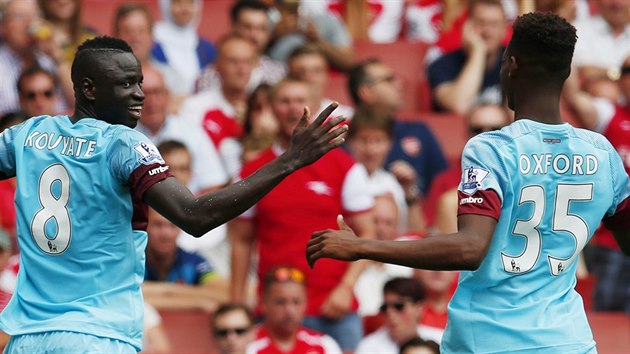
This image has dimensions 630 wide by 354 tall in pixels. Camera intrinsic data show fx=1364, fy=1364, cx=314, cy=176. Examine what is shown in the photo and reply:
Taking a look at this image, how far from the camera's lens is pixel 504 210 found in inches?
207

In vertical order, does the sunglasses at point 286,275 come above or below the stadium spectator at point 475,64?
below

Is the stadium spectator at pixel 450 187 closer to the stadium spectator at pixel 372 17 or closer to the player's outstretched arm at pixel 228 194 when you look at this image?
the stadium spectator at pixel 372 17

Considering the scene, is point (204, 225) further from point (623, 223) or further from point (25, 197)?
Answer: point (623, 223)

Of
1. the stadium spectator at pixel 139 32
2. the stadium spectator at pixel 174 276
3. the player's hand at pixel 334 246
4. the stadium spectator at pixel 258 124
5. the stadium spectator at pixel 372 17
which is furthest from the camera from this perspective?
the stadium spectator at pixel 372 17

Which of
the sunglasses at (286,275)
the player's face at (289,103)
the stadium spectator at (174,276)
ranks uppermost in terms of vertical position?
the player's face at (289,103)

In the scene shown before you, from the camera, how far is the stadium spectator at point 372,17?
13500mm

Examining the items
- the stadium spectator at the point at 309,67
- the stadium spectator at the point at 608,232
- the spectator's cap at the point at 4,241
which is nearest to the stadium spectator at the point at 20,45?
the stadium spectator at the point at 309,67

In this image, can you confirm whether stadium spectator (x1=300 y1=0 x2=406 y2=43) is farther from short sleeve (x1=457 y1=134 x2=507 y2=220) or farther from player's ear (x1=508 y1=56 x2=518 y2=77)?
short sleeve (x1=457 y1=134 x2=507 y2=220)

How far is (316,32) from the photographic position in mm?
12539

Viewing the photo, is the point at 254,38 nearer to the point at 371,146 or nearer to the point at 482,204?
the point at 371,146

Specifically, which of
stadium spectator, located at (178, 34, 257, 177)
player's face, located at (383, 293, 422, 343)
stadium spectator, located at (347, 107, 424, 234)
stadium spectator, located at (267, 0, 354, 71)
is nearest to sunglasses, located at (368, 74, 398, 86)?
stadium spectator, located at (347, 107, 424, 234)

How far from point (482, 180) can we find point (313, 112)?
15.5 feet

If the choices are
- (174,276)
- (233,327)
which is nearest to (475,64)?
(174,276)

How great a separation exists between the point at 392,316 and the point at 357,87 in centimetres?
287
